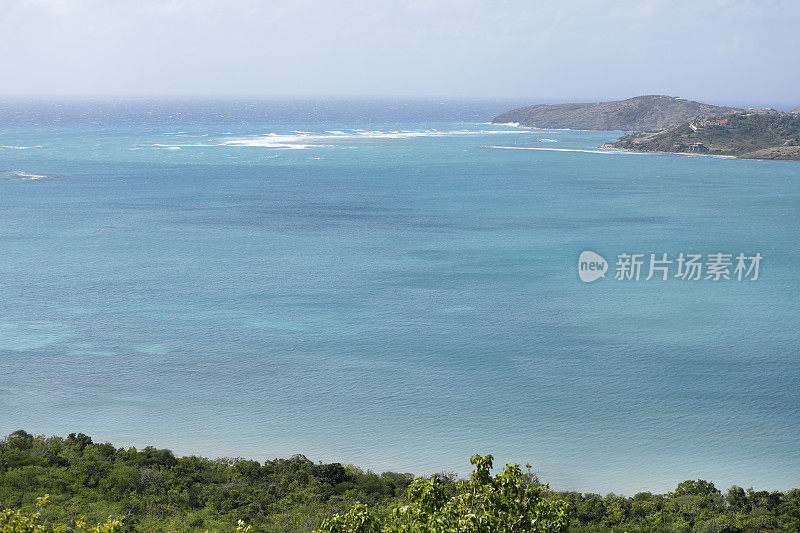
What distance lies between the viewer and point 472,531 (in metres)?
8.52

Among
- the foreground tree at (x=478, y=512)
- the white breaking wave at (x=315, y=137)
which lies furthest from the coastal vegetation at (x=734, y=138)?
the foreground tree at (x=478, y=512)

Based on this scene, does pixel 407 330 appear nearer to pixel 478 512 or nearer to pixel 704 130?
pixel 478 512

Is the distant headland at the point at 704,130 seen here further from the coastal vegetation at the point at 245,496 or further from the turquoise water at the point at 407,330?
the coastal vegetation at the point at 245,496

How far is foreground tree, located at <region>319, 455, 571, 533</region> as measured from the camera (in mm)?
8719

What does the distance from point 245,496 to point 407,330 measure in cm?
1482

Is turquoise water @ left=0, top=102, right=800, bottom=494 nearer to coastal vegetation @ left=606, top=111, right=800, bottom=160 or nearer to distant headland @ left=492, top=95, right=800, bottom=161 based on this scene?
coastal vegetation @ left=606, top=111, right=800, bottom=160

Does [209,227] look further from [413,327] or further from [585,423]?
[585,423]

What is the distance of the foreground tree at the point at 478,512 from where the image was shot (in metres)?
8.72

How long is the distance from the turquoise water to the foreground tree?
1237 centimetres

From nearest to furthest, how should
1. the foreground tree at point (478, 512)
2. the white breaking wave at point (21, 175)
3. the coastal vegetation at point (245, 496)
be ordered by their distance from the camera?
the foreground tree at point (478, 512)
the coastal vegetation at point (245, 496)
the white breaking wave at point (21, 175)

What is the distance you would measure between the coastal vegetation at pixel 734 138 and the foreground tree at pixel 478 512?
10165 centimetres

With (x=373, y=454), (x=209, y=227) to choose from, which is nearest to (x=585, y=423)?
(x=373, y=454)

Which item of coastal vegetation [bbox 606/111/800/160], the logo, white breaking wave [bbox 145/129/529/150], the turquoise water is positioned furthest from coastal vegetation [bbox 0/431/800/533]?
coastal vegetation [bbox 606/111/800/160]

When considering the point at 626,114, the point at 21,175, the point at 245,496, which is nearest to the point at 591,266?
the point at 245,496
